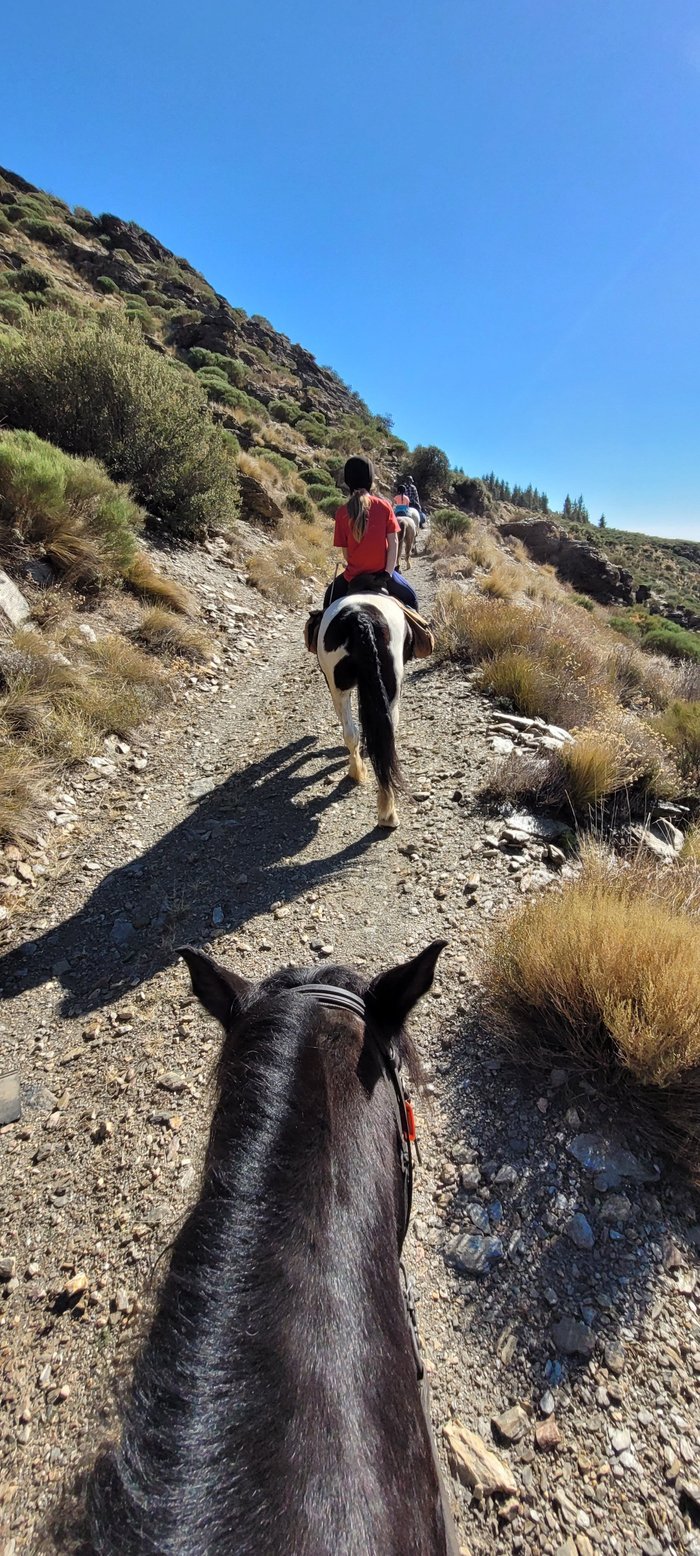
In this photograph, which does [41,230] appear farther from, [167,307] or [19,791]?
[19,791]

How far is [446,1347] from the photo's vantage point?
5.50 ft

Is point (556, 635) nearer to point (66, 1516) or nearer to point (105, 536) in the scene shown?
point (105, 536)

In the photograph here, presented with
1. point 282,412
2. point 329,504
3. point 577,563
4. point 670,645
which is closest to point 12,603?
point 329,504

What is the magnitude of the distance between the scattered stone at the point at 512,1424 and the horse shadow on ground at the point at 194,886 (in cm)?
222

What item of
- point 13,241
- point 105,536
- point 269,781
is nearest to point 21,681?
point 269,781

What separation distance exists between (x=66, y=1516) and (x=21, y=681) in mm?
4598

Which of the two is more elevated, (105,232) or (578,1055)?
(105,232)

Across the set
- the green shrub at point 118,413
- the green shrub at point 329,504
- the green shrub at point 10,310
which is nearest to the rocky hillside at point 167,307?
the green shrub at point 10,310

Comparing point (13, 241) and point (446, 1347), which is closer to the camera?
point (446, 1347)

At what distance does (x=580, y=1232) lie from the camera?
185cm

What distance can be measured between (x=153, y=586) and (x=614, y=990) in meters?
6.32

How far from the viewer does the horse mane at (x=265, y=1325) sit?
668 millimetres

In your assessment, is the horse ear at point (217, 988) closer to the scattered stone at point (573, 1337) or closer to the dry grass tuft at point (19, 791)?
the scattered stone at point (573, 1337)

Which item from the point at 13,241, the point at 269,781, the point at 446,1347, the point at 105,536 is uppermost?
the point at 13,241
